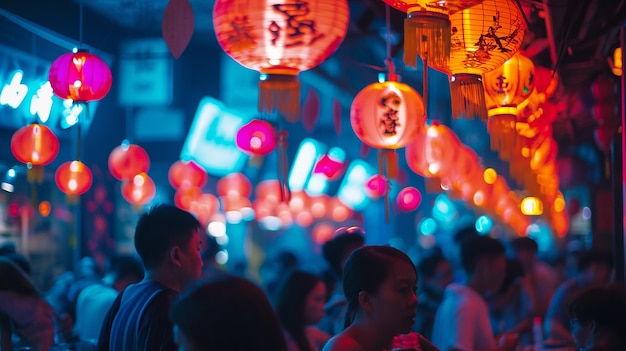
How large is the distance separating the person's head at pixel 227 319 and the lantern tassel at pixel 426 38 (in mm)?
2195

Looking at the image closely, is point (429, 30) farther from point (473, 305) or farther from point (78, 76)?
point (78, 76)

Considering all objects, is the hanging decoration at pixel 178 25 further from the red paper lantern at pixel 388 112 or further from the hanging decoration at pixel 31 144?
the hanging decoration at pixel 31 144

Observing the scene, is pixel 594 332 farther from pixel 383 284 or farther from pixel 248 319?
pixel 248 319

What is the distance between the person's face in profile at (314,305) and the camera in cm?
564

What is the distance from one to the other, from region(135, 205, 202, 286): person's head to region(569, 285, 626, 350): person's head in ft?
5.92

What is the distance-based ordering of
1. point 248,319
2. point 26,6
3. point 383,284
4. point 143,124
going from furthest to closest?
point 143,124 < point 26,6 < point 383,284 < point 248,319

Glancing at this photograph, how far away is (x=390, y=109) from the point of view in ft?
20.4

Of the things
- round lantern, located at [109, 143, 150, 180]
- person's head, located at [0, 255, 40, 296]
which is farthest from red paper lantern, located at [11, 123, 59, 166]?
person's head, located at [0, 255, 40, 296]

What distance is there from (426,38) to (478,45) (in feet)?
2.12

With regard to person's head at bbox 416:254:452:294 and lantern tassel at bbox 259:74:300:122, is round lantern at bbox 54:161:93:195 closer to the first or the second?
person's head at bbox 416:254:452:294

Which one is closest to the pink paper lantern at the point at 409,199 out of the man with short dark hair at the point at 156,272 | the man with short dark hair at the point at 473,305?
the man with short dark hair at the point at 473,305

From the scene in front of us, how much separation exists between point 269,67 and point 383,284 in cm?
176

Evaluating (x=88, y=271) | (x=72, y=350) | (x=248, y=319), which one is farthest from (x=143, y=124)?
(x=248, y=319)

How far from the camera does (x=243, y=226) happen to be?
1050 inches
